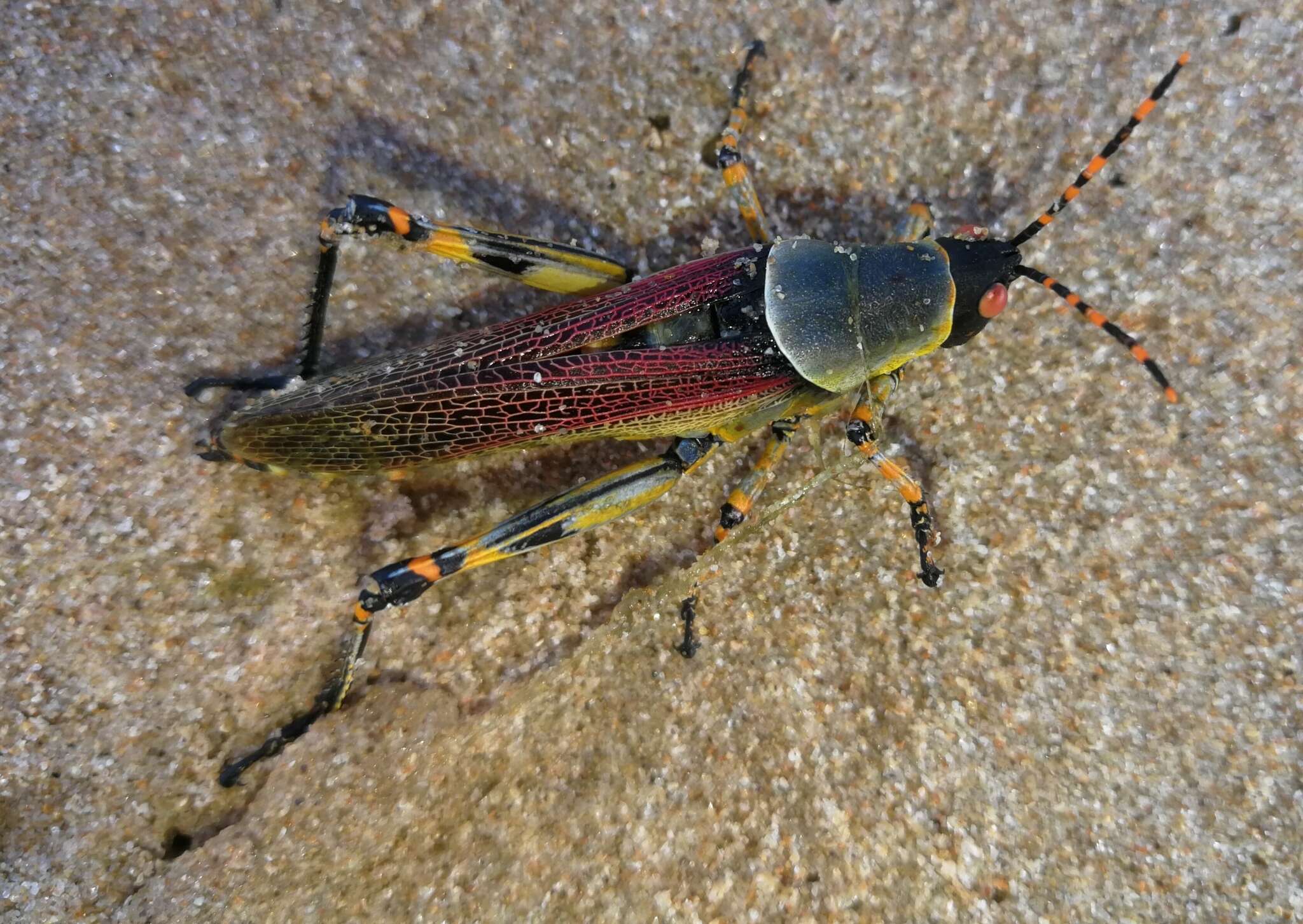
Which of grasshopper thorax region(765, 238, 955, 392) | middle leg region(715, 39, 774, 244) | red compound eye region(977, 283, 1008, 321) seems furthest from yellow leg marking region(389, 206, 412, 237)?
red compound eye region(977, 283, 1008, 321)

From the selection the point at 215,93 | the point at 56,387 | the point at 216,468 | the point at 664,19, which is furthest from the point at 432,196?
the point at 56,387

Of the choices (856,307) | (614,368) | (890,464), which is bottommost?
(890,464)

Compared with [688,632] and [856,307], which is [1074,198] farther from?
[688,632]

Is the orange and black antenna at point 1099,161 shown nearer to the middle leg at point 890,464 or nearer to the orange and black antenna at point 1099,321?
the orange and black antenna at point 1099,321

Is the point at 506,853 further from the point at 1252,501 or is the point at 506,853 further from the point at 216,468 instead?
the point at 1252,501

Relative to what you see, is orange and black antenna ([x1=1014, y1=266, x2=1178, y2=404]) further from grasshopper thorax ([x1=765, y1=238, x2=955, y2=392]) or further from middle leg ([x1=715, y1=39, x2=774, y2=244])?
middle leg ([x1=715, y1=39, x2=774, y2=244])

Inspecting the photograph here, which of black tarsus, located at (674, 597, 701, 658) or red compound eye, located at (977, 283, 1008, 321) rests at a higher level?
red compound eye, located at (977, 283, 1008, 321)

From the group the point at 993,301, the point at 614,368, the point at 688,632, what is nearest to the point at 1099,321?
the point at 993,301
